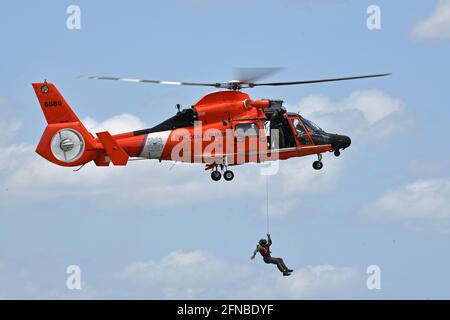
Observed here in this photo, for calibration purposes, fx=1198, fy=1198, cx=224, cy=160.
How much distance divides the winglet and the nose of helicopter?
30.6 ft

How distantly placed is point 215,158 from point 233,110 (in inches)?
78.6

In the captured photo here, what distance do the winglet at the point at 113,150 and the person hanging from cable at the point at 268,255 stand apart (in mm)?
5977

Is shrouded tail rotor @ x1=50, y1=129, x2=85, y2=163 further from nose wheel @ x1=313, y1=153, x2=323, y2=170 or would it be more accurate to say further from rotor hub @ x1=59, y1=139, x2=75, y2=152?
nose wheel @ x1=313, y1=153, x2=323, y2=170

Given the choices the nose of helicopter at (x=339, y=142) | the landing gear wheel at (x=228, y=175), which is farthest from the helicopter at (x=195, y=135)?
the nose of helicopter at (x=339, y=142)

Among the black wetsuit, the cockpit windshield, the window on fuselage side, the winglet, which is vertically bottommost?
the black wetsuit

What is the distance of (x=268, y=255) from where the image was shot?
44.3 meters

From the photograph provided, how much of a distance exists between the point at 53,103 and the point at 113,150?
3.10 meters

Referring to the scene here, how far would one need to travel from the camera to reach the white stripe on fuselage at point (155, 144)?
45656 mm

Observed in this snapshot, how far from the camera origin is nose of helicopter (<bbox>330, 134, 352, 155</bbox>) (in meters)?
49.6

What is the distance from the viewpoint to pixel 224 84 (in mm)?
46625

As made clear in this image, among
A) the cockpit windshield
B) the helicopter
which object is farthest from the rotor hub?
the cockpit windshield

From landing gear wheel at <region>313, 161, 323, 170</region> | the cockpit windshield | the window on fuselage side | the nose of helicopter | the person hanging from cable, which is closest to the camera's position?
the person hanging from cable
